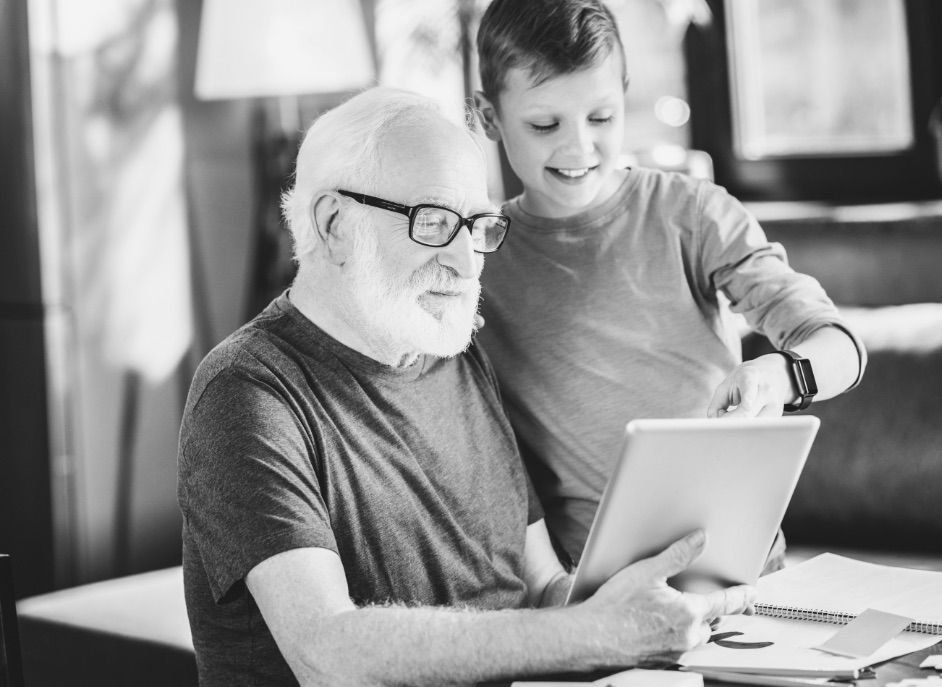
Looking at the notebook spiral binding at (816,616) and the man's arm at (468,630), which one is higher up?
the man's arm at (468,630)

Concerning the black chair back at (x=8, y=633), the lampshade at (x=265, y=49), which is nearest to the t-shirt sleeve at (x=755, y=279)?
the black chair back at (x=8, y=633)

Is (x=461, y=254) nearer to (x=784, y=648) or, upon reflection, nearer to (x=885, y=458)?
(x=784, y=648)

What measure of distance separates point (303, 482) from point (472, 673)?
0.32 m

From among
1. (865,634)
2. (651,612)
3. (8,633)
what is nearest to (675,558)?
(651,612)

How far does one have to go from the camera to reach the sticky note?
1270 millimetres

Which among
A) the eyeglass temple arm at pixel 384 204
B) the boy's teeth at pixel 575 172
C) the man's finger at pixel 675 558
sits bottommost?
the man's finger at pixel 675 558

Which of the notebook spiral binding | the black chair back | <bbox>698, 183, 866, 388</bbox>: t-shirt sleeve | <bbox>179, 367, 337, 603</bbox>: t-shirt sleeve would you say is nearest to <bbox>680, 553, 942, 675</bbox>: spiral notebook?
the notebook spiral binding

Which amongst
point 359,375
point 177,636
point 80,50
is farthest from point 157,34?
point 359,375

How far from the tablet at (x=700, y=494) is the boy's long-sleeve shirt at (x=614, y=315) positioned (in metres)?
0.47

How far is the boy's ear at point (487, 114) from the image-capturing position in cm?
188

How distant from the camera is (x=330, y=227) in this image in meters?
1.66

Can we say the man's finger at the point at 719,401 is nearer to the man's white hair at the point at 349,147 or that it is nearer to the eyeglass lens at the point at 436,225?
the eyeglass lens at the point at 436,225

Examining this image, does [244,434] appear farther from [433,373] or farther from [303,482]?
[433,373]

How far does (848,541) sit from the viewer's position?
2688 millimetres
